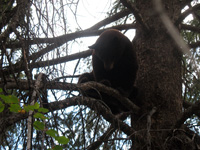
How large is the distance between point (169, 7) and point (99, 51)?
57.6 inches

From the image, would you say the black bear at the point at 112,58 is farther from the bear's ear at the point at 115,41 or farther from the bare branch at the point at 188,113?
the bare branch at the point at 188,113

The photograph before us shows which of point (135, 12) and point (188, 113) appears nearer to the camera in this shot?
point (188, 113)

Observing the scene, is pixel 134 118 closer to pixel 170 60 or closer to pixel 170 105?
Answer: pixel 170 105

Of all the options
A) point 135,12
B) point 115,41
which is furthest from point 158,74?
point 115,41

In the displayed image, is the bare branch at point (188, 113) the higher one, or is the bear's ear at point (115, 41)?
the bear's ear at point (115, 41)

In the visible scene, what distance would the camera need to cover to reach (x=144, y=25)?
3.84m

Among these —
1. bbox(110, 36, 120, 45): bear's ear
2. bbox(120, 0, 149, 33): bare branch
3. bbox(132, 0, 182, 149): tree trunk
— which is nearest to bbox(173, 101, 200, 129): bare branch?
bbox(132, 0, 182, 149): tree trunk

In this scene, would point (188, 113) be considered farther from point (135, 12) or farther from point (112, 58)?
point (112, 58)

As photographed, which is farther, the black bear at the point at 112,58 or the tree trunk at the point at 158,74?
the black bear at the point at 112,58

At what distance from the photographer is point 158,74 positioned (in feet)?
12.3

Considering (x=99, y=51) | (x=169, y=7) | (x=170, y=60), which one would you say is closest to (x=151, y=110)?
(x=170, y=60)

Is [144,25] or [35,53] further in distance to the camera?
[144,25]

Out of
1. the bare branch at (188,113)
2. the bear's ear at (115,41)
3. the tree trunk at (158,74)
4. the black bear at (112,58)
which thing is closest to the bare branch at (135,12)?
the tree trunk at (158,74)

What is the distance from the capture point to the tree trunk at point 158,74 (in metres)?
3.46
